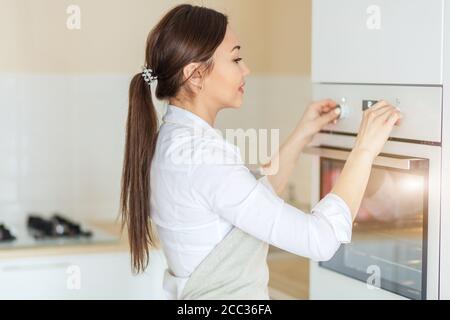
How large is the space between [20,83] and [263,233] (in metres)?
1.72

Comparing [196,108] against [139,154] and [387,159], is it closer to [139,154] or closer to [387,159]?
[139,154]

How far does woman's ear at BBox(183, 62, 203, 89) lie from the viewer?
166cm

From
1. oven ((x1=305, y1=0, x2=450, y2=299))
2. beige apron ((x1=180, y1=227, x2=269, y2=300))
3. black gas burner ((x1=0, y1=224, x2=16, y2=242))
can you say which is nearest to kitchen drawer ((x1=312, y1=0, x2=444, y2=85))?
oven ((x1=305, y1=0, x2=450, y2=299))

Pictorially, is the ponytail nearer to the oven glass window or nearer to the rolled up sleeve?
the rolled up sleeve

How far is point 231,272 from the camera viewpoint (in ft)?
5.48

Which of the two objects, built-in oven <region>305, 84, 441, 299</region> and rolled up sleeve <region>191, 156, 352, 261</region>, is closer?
rolled up sleeve <region>191, 156, 352, 261</region>

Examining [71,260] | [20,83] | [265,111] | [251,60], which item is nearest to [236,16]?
[251,60]

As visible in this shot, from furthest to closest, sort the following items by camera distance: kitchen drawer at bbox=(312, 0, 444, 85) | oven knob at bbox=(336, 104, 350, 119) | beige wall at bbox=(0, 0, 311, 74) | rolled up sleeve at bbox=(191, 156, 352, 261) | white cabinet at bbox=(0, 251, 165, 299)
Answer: beige wall at bbox=(0, 0, 311, 74), white cabinet at bbox=(0, 251, 165, 299), oven knob at bbox=(336, 104, 350, 119), kitchen drawer at bbox=(312, 0, 444, 85), rolled up sleeve at bbox=(191, 156, 352, 261)

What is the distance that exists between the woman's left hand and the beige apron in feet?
1.43

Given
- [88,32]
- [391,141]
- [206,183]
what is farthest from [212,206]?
[88,32]

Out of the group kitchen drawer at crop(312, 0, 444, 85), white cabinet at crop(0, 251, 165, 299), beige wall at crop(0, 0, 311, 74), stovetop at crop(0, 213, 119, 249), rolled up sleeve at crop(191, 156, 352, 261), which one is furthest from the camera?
beige wall at crop(0, 0, 311, 74)

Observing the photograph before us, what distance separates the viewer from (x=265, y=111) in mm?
3334

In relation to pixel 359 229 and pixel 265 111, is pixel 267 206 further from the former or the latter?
pixel 265 111

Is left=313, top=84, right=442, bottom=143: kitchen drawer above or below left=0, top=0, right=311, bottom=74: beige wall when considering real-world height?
below
